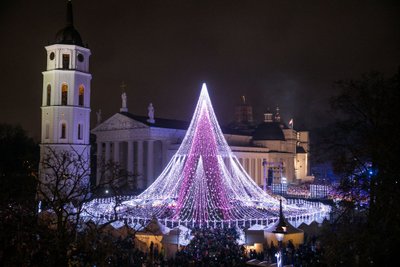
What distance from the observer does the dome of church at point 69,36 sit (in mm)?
48728

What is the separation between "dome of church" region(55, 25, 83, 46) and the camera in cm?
4873

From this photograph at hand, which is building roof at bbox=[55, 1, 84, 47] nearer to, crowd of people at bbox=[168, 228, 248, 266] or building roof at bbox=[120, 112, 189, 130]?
building roof at bbox=[120, 112, 189, 130]

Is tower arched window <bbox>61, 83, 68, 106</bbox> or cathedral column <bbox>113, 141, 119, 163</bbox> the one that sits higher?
tower arched window <bbox>61, 83, 68, 106</bbox>

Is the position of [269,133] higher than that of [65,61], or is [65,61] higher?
[65,61]

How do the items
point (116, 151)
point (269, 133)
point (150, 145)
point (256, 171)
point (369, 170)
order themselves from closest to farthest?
1. point (369, 170)
2. point (150, 145)
3. point (116, 151)
4. point (256, 171)
5. point (269, 133)

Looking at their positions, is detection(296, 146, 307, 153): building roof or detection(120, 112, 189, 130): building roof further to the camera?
detection(296, 146, 307, 153): building roof

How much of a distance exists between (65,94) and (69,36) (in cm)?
572

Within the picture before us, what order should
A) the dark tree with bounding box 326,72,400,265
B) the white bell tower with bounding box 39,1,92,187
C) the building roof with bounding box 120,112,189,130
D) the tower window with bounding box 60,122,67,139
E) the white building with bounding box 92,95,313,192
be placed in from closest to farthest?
the dark tree with bounding box 326,72,400,265, the white bell tower with bounding box 39,1,92,187, the tower window with bounding box 60,122,67,139, the white building with bounding box 92,95,313,192, the building roof with bounding box 120,112,189,130

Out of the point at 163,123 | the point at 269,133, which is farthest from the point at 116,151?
the point at 269,133

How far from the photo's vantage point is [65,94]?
4934cm

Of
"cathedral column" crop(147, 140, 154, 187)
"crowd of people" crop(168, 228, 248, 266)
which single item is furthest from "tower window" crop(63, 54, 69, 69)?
"crowd of people" crop(168, 228, 248, 266)

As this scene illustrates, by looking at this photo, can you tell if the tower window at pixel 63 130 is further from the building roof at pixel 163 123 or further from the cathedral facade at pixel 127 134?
the building roof at pixel 163 123

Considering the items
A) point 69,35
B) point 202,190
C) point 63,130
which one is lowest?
point 202,190

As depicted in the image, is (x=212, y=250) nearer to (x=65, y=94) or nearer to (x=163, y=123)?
(x=65, y=94)
